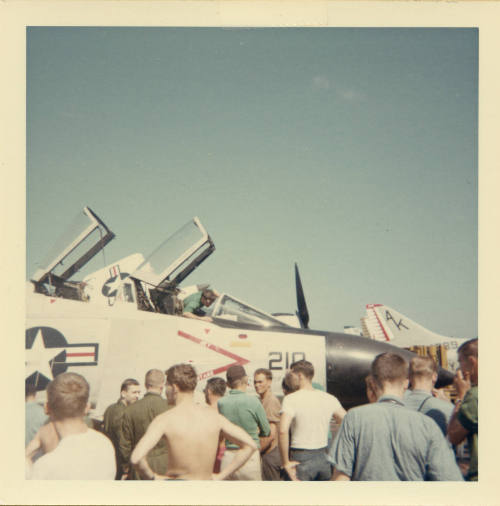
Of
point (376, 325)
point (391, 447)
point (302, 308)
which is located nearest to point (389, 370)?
point (391, 447)

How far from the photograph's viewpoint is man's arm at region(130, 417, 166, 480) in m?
3.58

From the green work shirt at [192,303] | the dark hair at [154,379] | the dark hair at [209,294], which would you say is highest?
the dark hair at [209,294]

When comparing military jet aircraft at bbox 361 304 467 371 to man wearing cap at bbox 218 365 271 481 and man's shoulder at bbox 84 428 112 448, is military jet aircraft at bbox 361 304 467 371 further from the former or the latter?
man's shoulder at bbox 84 428 112 448

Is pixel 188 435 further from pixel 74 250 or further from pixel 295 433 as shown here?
pixel 74 250

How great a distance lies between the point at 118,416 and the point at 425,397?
117 inches

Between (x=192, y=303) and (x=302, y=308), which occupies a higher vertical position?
(x=192, y=303)

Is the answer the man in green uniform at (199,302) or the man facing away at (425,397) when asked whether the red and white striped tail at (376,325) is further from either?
the man facing away at (425,397)

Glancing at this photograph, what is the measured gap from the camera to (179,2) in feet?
17.5

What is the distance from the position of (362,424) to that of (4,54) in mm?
4886

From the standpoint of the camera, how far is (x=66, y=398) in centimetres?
364

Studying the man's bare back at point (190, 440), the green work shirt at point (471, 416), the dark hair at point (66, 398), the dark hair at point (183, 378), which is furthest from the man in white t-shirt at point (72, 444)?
the green work shirt at point (471, 416)

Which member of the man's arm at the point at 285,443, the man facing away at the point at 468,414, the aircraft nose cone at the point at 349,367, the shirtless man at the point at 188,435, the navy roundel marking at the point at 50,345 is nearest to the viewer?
the man facing away at the point at 468,414

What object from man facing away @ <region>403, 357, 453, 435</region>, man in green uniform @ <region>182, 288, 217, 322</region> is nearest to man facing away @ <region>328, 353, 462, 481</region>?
man facing away @ <region>403, 357, 453, 435</region>

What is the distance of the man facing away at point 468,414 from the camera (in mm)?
3617
